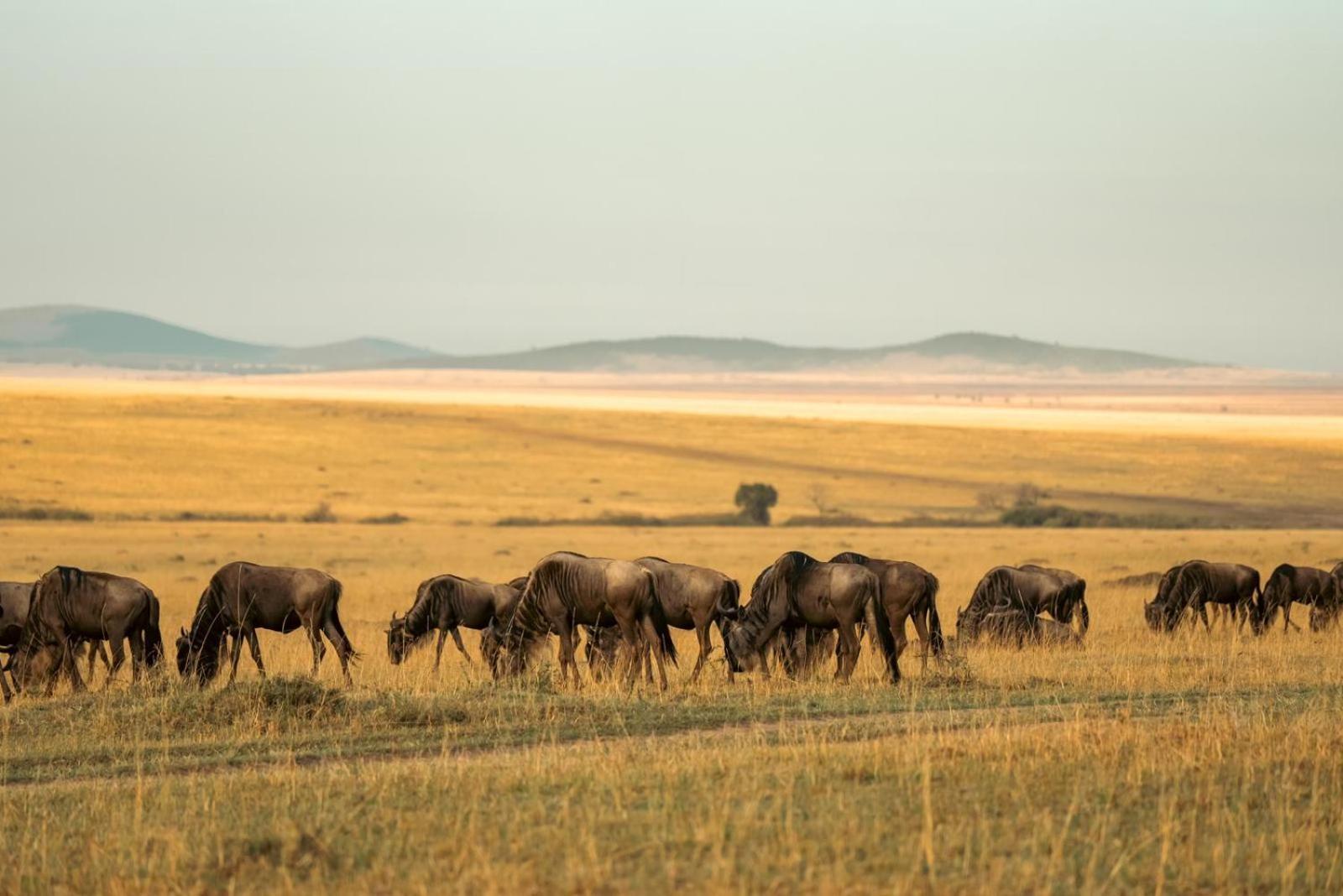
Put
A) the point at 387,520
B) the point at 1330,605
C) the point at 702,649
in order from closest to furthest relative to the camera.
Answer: the point at 702,649 → the point at 1330,605 → the point at 387,520

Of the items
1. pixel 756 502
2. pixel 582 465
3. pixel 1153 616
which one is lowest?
pixel 756 502

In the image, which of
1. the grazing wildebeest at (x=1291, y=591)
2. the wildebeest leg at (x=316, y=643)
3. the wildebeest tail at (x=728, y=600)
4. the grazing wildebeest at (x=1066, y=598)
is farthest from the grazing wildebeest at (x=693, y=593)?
the grazing wildebeest at (x=1291, y=591)

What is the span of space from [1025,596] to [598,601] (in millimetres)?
7969

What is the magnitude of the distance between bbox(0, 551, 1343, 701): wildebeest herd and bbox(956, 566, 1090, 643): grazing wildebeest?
2550mm

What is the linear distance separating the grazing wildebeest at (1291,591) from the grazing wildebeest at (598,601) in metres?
10.4

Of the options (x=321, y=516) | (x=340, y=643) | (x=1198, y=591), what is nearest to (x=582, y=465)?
(x=321, y=516)

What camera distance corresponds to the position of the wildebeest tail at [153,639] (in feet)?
54.9

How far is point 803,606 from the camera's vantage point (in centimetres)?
1667

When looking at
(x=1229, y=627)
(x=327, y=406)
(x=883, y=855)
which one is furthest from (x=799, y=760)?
(x=327, y=406)

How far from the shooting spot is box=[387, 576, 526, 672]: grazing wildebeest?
19.5m

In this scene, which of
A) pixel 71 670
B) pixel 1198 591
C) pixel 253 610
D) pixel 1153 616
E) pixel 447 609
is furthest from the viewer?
pixel 1153 616

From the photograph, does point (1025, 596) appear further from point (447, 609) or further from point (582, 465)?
point (582, 465)

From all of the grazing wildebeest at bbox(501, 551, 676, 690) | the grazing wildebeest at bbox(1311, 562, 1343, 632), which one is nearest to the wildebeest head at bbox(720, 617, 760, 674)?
the grazing wildebeest at bbox(501, 551, 676, 690)

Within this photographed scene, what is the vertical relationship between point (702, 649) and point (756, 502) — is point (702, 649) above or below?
above
